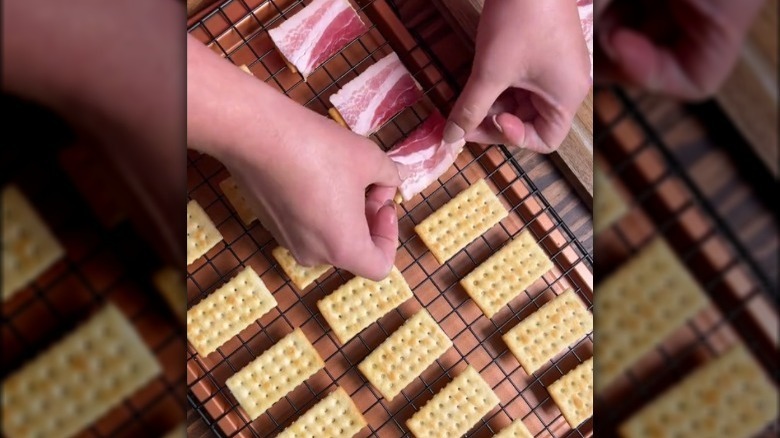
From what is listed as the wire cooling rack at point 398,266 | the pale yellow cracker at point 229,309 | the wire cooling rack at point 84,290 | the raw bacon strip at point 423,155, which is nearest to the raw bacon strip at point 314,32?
the wire cooling rack at point 398,266

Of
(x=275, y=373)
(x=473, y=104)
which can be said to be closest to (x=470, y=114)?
(x=473, y=104)

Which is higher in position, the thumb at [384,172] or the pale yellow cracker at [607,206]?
the thumb at [384,172]

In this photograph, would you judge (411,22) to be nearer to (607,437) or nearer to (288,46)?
(288,46)

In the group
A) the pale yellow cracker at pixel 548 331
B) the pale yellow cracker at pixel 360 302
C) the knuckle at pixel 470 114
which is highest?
the knuckle at pixel 470 114

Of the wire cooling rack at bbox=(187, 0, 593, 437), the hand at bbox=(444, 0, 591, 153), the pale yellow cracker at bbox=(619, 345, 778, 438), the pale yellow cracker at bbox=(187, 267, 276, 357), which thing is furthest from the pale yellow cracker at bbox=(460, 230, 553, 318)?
the pale yellow cracker at bbox=(619, 345, 778, 438)

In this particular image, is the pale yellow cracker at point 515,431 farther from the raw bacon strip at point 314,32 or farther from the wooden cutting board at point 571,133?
the raw bacon strip at point 314,32

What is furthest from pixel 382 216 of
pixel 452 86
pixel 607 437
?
pixel 607 437
